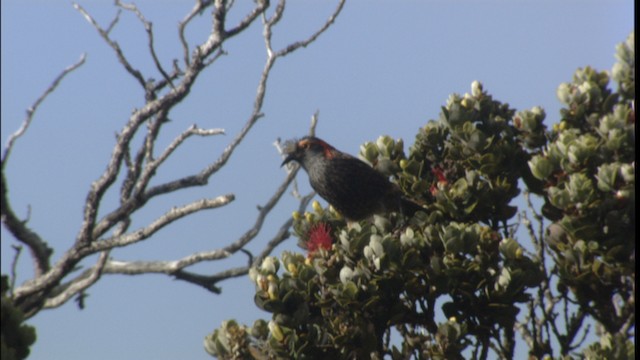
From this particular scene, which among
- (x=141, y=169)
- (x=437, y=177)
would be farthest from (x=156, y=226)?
(x=437, y=177)

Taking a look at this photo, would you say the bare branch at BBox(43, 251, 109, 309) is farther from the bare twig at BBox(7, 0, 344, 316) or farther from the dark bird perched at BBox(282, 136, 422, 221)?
the dark bird perched at BBox(282, 136, 422, 221)

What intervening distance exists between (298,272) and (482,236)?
143cm

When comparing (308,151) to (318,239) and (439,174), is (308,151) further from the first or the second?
(318,239)

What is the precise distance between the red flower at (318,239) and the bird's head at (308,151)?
69.9 inches

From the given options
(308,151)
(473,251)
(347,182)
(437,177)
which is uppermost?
(308,151)

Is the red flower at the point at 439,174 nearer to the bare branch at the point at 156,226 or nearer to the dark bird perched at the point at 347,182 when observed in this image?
the dark bird perched at the point at 347,182

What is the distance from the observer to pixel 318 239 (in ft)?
22.9

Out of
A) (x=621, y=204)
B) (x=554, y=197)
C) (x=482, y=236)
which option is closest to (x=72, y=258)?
(x=482, y=236)

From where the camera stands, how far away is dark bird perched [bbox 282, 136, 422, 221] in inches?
315

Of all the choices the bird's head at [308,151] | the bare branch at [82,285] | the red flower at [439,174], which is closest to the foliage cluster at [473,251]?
the red flower at [439,174]

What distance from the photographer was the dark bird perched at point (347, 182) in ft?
26.2

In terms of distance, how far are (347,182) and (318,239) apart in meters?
1.69

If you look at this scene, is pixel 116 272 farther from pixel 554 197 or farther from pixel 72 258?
pixel 554 197

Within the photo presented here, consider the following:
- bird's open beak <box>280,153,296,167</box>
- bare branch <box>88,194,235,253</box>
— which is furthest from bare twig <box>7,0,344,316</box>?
bird's open beak <box>280,153,296,167</box>
